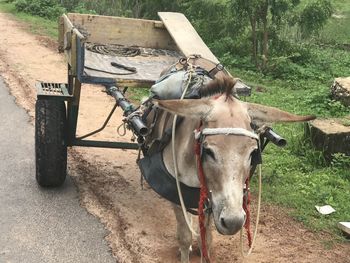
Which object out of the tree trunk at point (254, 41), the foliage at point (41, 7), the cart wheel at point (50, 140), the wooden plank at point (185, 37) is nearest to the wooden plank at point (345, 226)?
the wooden plank at point (185, 37)

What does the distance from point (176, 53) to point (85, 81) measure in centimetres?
203

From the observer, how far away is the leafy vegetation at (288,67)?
552 cm

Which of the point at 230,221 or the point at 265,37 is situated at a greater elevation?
the point at 230,221

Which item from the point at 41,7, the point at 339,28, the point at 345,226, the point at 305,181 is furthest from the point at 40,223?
the point at 339,28

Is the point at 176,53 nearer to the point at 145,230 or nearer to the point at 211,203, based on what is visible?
the point at 145,230

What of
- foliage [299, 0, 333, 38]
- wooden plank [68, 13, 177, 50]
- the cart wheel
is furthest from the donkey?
foliage [299, 0, 333, 38]

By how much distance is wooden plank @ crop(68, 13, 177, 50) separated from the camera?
6.27 m

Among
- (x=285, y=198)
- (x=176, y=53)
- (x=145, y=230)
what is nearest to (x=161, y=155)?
(x=145, y=230)

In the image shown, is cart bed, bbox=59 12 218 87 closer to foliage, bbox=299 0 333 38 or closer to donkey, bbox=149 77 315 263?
donkey, bbox=149 77 315 263

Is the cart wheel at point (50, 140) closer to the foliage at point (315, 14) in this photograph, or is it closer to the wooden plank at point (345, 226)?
the wooden plank at point (345, 226)

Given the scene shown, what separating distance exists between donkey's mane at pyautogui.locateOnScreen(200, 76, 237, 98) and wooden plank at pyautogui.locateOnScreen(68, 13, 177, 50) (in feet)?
10.9

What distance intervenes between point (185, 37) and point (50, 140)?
6.09 feet

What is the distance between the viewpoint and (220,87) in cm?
314

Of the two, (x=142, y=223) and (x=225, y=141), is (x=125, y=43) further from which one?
(x=225, y=141)
